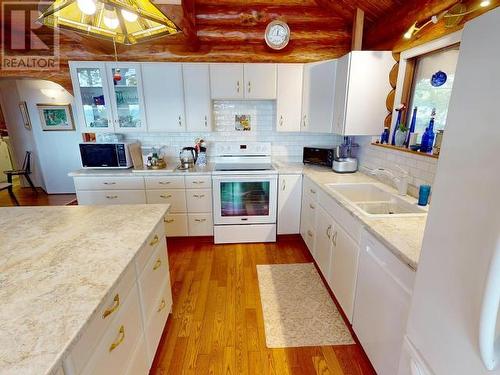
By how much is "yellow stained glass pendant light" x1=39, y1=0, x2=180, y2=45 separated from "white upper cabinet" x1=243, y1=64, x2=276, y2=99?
1602 millimetres

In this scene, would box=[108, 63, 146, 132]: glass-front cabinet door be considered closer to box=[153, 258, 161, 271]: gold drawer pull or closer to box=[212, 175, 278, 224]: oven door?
box=[212, 175, 278, 224]: oven door

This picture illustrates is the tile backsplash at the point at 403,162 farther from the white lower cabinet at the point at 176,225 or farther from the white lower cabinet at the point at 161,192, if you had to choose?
the white lower cabinet at the point at 176,225

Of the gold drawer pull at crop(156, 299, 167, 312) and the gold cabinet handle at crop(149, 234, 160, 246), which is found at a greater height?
the gold cabinet handle at crop(149, 234, 160, 246)

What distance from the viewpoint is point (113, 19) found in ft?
4.44

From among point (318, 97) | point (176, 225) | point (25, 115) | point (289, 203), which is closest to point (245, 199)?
point (289, 203)

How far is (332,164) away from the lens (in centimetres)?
291

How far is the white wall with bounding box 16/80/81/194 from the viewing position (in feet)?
15.4

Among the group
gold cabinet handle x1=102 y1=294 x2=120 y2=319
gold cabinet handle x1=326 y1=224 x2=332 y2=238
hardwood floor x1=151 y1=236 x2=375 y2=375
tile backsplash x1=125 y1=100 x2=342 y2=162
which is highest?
tile backsplash x1=125 y1=100 x2=342 y2=162

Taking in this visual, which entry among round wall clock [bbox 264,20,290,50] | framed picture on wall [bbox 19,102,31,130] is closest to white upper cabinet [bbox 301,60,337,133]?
round wall clock [bbox 264,20,290,50]

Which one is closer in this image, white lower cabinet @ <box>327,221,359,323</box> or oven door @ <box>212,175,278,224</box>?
white lower cabinet @ <box>327,221,359,323</box>

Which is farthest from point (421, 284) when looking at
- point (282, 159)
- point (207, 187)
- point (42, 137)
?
point (42, 137)

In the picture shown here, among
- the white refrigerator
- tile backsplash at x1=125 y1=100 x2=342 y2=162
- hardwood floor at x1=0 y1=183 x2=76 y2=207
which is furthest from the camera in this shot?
hardwood floor at x1=0 y1=183 x2=76 y2=207

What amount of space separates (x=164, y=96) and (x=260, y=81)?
1102 mm

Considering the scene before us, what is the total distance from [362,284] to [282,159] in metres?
2.10
